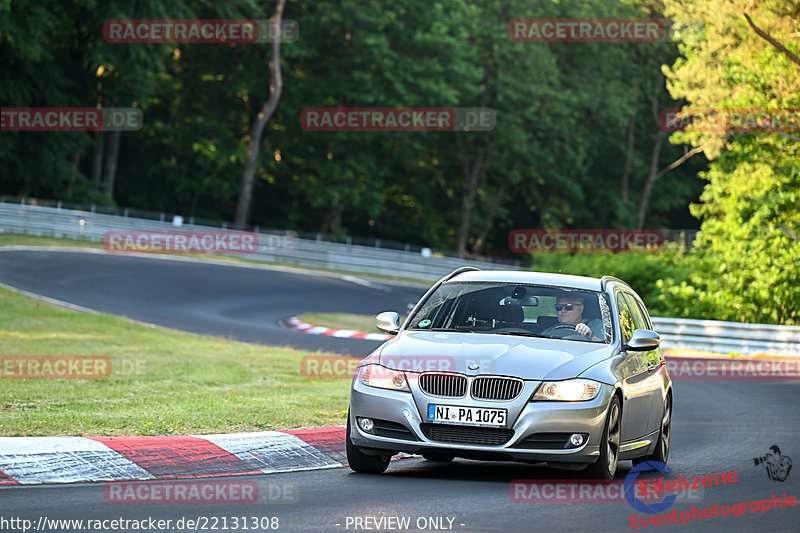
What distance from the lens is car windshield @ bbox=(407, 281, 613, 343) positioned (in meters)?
10.1

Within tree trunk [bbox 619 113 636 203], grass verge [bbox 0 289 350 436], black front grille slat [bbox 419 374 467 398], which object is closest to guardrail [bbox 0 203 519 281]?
grass verge [bbox 0 289 350 436]

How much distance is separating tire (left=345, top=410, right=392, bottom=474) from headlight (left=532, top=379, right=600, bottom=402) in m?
1.41

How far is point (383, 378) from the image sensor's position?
9.28 metres

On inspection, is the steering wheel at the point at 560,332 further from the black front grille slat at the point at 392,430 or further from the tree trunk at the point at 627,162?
the tree trunk at the point at 627,162

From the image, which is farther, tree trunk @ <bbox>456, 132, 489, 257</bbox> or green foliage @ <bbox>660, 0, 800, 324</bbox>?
tree trunk @ <bbox>456, 132, 489, 257</bbox>

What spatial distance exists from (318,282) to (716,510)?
34818 millimetres

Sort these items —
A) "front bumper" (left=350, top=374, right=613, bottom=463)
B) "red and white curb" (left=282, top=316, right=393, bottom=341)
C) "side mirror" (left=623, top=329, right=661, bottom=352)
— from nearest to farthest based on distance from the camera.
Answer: "front bumper" (left=350, top=374, right=613, bottom=463) < "side mirror" (left=623, top=329, right=661, bottom=352) < "red and white curb" (left=282, top=316, right=393, bottom=341)

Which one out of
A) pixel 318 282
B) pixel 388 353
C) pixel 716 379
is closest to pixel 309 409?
pixel 388 353

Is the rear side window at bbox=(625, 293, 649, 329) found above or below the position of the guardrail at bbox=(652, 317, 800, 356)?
above

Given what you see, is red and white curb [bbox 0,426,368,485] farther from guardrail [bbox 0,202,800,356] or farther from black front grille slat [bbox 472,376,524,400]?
guardrail [bbox 0,202,800,356]

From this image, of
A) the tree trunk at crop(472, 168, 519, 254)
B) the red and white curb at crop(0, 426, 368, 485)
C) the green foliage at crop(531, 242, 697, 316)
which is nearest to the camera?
the red and white curb at crop(0, 426, 368, 485)

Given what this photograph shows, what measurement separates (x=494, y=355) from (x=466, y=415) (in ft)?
1.74

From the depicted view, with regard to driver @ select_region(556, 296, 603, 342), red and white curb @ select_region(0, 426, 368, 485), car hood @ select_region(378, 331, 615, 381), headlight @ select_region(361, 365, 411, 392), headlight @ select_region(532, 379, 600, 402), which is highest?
driver @ select_region(556, 296, 603, 342)

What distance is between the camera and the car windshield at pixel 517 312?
1012cm
